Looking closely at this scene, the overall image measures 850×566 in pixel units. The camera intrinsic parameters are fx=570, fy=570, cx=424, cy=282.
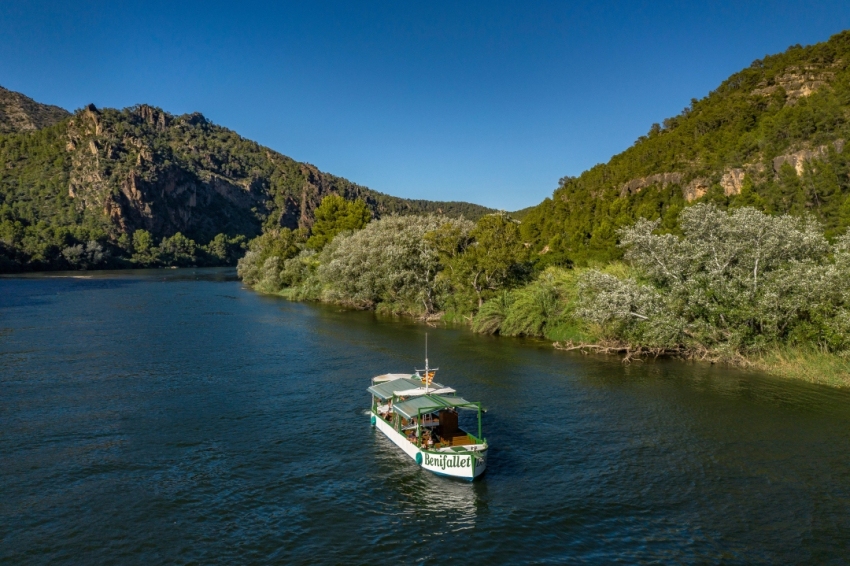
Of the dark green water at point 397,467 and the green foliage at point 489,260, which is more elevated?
the green foliage at point 489,260

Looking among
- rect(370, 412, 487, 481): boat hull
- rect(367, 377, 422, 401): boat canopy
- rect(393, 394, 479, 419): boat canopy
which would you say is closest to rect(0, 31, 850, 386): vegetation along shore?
rect(367, 377, 422, 401): boat canopy

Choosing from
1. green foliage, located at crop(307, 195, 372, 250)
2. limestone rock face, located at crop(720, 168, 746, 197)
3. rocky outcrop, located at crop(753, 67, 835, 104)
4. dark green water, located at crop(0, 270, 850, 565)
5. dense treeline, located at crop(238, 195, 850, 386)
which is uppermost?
rocky outcrop, located at crop(753, 67, 835, 104)

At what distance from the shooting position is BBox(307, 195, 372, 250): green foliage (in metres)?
117

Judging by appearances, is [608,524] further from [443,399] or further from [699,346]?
[699,346]

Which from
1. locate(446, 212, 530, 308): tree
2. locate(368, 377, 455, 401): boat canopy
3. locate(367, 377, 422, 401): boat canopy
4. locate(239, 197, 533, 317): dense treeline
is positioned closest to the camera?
locate(368, 377, 455, 401): boat canopy

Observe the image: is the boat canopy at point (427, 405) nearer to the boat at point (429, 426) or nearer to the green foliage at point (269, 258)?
the boat at point (429, 426)

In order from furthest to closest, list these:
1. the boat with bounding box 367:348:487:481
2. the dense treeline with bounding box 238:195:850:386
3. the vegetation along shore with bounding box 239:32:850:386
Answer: the vegetation along shore with bounding box 239:32:850:386, the dense treeline with bounding box 238:195:850:386, the boat with bounding box 367:348:487:481

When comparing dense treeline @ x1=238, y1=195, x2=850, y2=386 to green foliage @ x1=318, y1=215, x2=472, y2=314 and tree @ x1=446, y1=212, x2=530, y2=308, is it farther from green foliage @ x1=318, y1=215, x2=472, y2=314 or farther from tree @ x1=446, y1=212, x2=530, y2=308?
green foliage @ x1=318, y1=215, x2=472, y2=314

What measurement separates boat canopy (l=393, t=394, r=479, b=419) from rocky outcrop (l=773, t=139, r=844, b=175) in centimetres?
7478

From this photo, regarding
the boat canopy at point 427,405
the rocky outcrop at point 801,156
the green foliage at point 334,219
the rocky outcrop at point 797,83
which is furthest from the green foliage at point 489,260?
the rocky outcrop at point 797,83

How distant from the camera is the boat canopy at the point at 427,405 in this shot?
23344 millimetres

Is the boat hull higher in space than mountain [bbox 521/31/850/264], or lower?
lower

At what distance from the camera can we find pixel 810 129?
8375 cm

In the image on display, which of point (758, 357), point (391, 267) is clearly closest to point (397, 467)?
point (758, 357)
